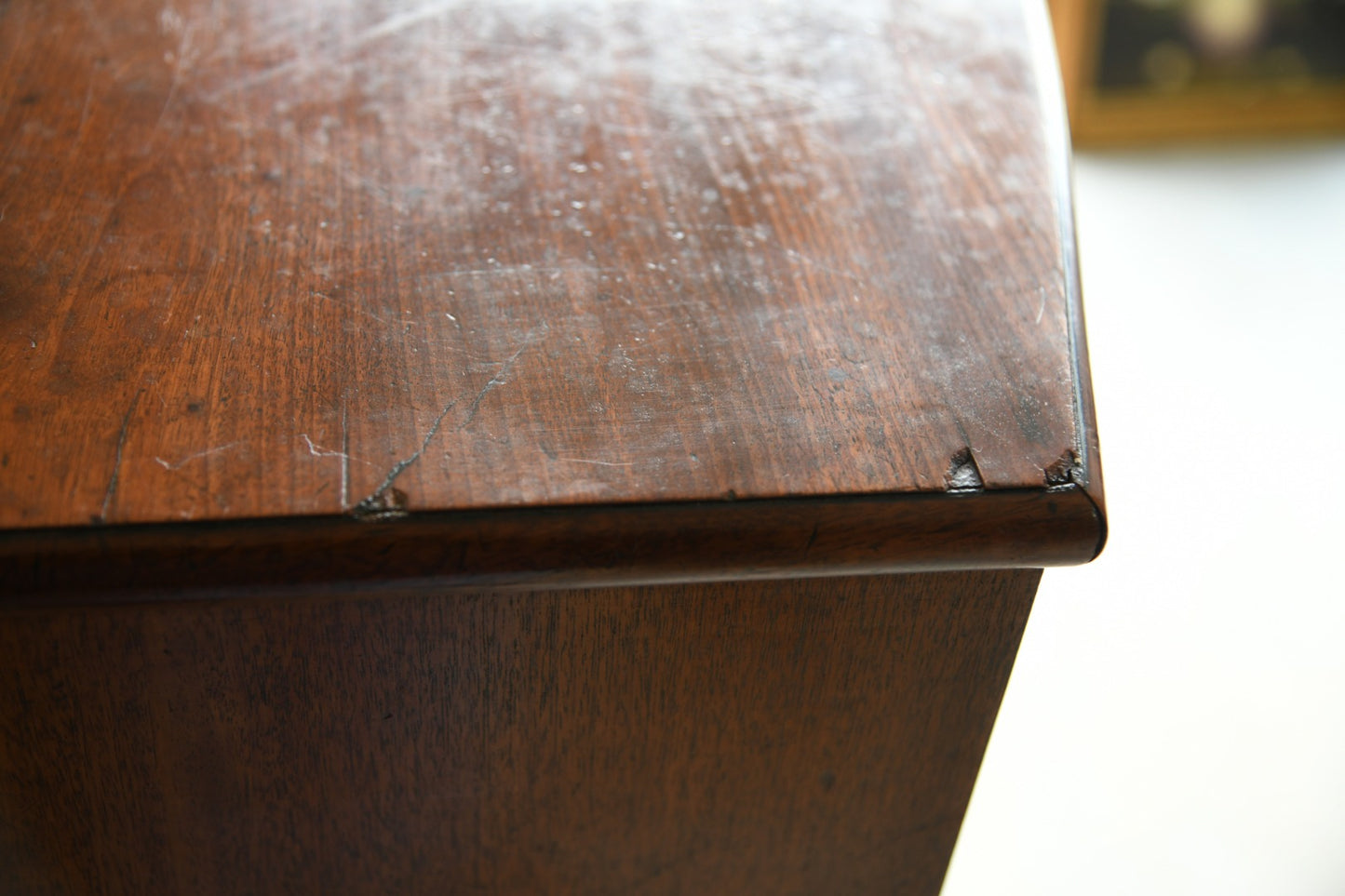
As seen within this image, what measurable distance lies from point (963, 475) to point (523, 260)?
0.23 m

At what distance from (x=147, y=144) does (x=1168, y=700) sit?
101 centimetres

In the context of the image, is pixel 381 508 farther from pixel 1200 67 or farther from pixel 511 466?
pixel 1200 67

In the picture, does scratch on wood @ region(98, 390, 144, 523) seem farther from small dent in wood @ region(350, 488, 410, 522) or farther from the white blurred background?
the white blurred background

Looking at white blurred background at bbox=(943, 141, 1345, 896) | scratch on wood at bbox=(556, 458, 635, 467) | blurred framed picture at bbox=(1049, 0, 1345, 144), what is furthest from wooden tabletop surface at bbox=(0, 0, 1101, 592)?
blurred framed picture at bbox=(1049, 0, 1345, 144)

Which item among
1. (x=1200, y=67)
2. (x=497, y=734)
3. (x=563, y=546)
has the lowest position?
(x=1200, y=67)

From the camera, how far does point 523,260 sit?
574 millimetres

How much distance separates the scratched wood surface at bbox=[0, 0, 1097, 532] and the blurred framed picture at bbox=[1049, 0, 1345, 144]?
1.21 m

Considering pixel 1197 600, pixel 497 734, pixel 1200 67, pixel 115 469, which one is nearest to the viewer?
pixel 115 469

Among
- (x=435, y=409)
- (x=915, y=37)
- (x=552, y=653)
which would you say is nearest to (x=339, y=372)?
(x=435, y=409)

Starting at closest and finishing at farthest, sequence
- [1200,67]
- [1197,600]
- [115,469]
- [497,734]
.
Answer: [115,469]
[497,734]
[1197,600]
[1200,67]

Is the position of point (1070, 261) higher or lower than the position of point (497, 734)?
higher

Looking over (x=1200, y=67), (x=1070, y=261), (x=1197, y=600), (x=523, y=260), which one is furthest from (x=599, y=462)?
(x=1200, y=67)

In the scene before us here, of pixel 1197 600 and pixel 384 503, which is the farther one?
pixel 1197 600

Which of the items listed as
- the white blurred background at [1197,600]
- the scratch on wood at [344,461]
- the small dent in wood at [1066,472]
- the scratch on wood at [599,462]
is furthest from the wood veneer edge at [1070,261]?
the white blurred background at [1197,600]
